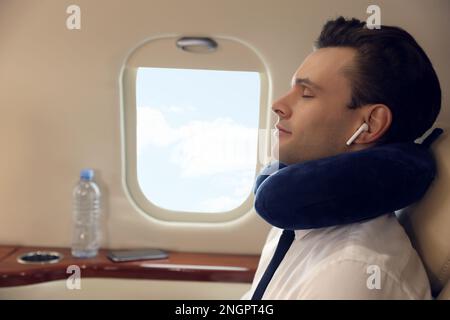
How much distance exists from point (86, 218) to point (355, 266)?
138 centimetres

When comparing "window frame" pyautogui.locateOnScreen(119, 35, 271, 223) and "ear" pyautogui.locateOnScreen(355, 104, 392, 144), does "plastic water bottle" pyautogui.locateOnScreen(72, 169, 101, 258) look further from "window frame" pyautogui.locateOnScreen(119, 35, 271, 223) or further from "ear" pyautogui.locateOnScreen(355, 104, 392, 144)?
"ear" pyautogui.locateOnScreen(355, 104, 392, 144)

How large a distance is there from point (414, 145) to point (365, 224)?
0.21 m

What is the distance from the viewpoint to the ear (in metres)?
1.03

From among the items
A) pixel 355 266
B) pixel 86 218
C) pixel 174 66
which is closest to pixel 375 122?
pixel 355 266

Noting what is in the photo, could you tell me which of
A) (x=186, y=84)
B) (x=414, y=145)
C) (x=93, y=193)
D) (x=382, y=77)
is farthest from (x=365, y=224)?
(x=93, y=193)

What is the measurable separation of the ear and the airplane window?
2.80 ft

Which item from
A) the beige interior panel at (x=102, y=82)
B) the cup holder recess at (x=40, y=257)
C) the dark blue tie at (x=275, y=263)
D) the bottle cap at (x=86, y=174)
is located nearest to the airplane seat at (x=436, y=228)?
the dark blue tie at (x=275, y=263)

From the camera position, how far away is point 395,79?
1026mm

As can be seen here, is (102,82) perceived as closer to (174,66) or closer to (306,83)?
(174,66)

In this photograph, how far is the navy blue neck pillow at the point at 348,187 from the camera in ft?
2.96

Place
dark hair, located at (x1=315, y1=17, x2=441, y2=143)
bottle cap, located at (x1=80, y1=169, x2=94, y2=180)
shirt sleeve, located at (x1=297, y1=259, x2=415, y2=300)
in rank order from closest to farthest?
shirt sleeve, located at (x1=297, y1=259, x2=415, y2=300) → dark hair, located at (x1=315, y1=17, x2=441, y2=143) → bottle cap, located at (x1=80, y1=169, x2=94, y2=180)

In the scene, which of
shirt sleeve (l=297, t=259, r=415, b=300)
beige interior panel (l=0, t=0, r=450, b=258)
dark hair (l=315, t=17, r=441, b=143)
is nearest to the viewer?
shirt sleeve (l=297, t=259, r=415, b=300)

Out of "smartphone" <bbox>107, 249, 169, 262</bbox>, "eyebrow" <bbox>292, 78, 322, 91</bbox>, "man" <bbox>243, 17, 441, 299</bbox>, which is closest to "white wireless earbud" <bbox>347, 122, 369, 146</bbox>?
"man" <bbox>243, 17, 441, 299</bbox>
